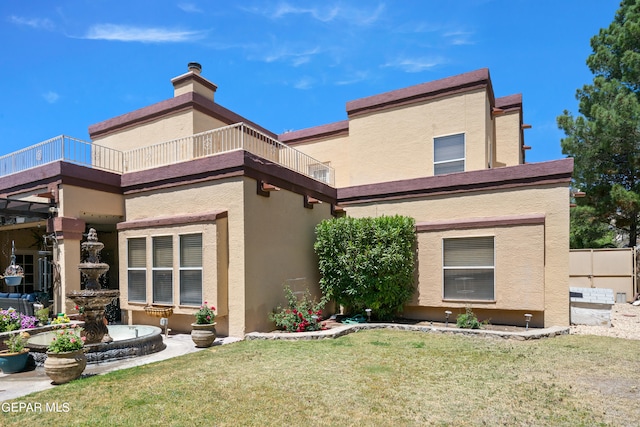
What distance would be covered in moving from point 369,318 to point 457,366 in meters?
4.68

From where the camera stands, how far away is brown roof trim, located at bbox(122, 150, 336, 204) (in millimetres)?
9672

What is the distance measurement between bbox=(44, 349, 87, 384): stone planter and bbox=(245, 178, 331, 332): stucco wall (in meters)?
3.83

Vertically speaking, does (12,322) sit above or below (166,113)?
below

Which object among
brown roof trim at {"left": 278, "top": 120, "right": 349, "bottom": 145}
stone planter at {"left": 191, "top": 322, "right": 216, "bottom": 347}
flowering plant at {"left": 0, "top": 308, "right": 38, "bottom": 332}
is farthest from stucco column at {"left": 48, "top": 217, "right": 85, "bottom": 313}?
brown roof trim at {"left": 278, "top": 120, "right": 349, "bottom": 145}

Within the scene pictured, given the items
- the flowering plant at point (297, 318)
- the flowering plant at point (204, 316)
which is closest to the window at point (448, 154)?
the flowering plant at point (297, 318)

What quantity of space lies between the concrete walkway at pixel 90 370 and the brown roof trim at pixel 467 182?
243 inches

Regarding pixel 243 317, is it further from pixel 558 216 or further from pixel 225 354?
pixel 558 216

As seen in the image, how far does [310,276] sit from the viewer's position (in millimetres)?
12320

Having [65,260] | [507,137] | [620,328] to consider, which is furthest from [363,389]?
[507,137]

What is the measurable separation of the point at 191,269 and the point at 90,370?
3.33m

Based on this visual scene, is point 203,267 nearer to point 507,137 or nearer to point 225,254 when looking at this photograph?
point 225,254

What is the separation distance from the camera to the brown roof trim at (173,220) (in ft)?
31.5

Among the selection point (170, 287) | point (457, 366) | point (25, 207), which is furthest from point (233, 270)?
point (25, 207)

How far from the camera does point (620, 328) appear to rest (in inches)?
425
